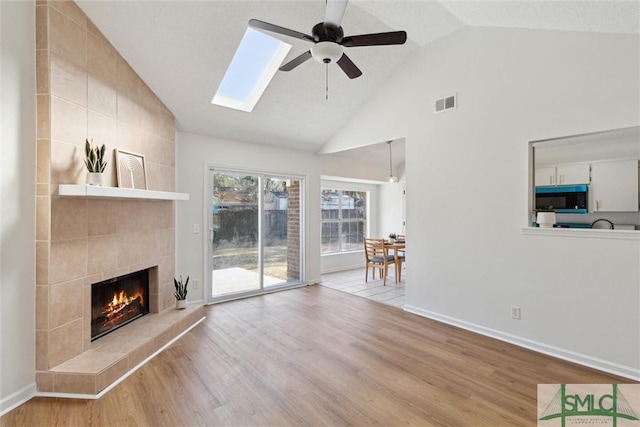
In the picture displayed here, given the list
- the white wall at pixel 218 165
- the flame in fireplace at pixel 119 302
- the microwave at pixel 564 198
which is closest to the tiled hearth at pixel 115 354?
the flame in fireplace at pixel 119 302

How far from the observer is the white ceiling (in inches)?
103

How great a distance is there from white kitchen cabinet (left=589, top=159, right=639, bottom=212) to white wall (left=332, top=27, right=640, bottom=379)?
854 millimetres

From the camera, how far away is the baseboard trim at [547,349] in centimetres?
256

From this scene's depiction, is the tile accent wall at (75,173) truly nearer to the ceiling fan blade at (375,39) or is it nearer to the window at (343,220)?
the ceiling fan blade at (375,39)

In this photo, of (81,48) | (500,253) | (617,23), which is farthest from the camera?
(500,253)

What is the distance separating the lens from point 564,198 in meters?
3.41

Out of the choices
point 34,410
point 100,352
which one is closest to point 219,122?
point 100,352

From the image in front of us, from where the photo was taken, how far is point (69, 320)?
8.08 feet

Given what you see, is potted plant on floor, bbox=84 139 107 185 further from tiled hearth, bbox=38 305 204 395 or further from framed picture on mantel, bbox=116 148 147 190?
tiled hearth, bbox=38 305 204 395

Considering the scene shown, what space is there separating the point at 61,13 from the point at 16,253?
1.91m

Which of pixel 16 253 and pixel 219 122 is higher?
pixel 219 122

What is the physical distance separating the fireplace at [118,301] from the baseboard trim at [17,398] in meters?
0.56

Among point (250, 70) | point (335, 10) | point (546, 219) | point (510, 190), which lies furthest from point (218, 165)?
point (546, 219)

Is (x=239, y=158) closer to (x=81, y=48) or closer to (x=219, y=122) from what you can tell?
(x=219, y=122)
